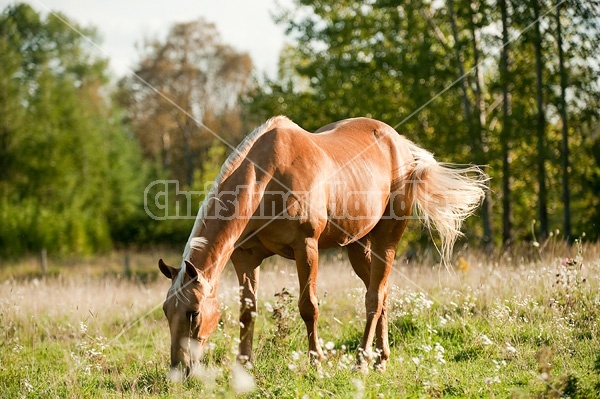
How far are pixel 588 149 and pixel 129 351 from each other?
11.8 m

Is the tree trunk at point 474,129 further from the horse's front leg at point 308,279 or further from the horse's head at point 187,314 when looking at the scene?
the horse's head at point 187,314

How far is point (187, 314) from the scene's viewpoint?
441 centimetres

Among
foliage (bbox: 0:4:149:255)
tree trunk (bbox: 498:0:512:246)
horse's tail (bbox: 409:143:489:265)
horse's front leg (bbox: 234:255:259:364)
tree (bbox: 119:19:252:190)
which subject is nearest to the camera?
horse's front leg (bbox: 234:255:259:364)

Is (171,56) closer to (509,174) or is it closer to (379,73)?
(379,73)

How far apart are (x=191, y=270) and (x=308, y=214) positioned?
127cm

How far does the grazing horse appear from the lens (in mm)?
4562

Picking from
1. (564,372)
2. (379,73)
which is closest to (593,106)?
(379,73)

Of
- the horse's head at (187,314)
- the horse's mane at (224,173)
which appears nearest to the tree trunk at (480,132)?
the horse's mane at (224,173)

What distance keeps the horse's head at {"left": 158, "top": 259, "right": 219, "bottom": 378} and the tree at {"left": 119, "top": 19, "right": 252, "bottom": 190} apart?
27074mm

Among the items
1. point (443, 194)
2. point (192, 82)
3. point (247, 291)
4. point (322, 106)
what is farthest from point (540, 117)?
point (192, 82)

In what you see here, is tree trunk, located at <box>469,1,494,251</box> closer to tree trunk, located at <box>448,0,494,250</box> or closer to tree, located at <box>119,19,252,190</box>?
tree trunk, located at <box>448,0,494,250</box>

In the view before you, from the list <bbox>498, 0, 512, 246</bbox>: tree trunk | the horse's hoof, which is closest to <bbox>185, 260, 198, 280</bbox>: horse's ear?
the horse's hoof

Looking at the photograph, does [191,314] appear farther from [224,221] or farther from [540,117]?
[540,117]

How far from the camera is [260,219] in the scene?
508cm
